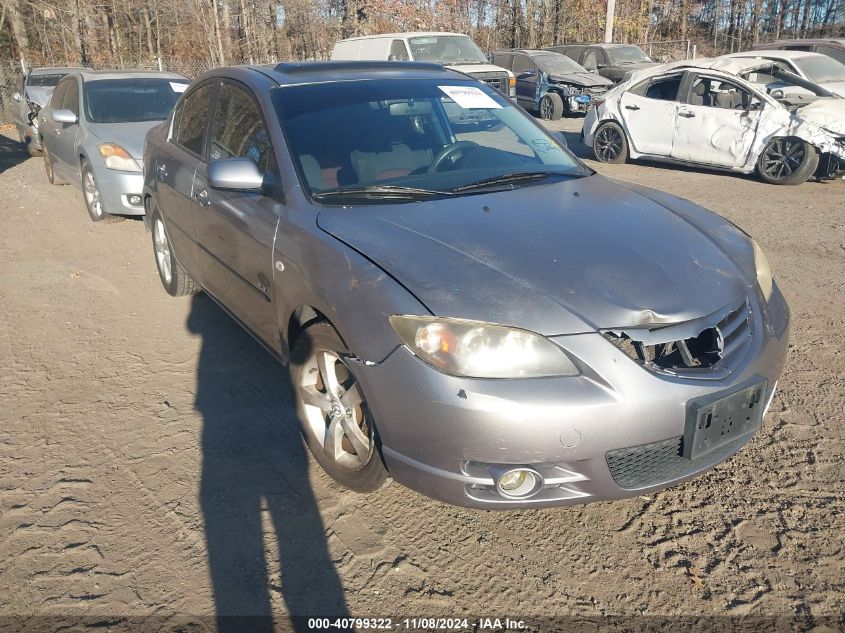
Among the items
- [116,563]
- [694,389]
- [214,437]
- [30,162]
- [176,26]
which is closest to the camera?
[694,389]

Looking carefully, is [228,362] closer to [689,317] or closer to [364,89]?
[364,89]

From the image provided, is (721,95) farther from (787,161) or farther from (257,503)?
(257,503)

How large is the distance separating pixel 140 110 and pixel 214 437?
645cm

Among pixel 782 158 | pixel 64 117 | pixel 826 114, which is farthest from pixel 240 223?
pixel 826 114

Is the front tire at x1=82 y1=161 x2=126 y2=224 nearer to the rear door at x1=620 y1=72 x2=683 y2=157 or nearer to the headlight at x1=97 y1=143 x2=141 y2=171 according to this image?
the headlight at x1=97 y1=143 x2=141 y2=171

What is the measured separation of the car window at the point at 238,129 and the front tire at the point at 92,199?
4.14 m

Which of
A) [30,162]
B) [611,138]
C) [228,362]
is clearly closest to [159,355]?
[228,362]

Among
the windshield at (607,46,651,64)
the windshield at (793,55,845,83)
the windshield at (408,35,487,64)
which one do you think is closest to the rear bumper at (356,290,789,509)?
the windshield at (793,55,845,83)

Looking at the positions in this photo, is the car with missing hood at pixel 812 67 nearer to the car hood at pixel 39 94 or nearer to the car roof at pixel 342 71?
the car roof at pixel 342 71

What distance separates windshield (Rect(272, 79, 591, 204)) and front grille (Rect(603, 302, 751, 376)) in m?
1.28

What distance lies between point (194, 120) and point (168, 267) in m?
1.26

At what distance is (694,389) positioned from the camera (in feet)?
8.11

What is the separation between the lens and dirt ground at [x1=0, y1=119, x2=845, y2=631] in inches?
99.0

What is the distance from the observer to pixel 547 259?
2758 millimetres
